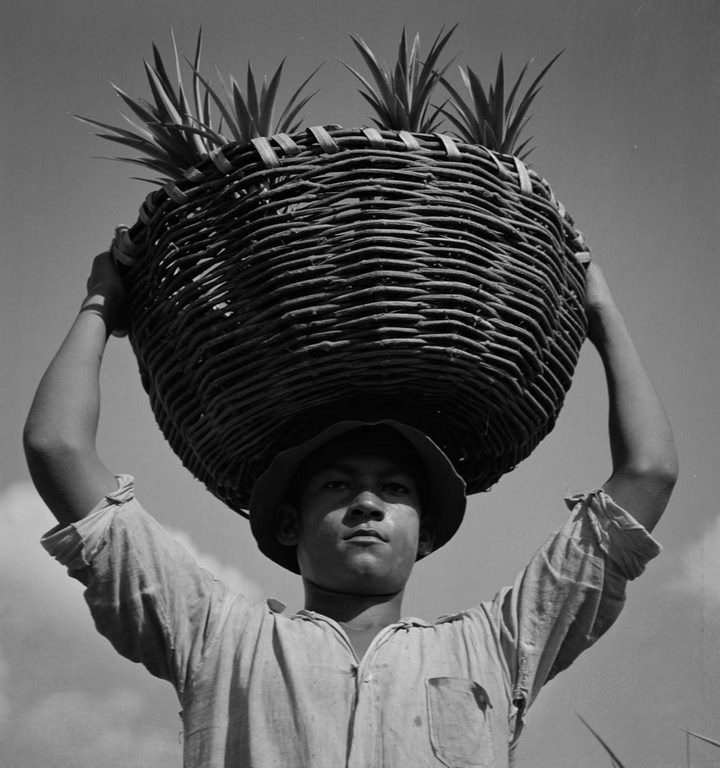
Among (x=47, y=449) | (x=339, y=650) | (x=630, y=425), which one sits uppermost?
(x=47, y=449)

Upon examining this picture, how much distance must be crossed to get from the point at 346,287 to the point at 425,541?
791 millimetres

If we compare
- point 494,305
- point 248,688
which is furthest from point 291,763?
point 494,305

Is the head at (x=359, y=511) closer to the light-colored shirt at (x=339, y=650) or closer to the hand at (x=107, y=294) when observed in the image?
the light-colored shirt at (x=339, y=650)

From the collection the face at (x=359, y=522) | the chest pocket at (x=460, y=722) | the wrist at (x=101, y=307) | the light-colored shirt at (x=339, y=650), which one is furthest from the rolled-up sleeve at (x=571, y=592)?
the wrist at (x=101, y=307)

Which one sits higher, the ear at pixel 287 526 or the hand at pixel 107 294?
the hand at pixel 107 294

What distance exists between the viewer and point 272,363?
3016 millimetres

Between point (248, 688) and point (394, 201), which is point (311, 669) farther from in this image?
point (394, 201)

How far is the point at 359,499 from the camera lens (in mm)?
3172

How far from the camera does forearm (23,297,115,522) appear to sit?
9.63 feet

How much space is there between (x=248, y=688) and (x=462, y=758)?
1.40ft

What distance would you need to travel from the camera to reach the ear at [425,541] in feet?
11.3

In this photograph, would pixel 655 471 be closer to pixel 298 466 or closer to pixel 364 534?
pixel 364 534

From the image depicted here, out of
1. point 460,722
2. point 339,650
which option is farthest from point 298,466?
point 460,722

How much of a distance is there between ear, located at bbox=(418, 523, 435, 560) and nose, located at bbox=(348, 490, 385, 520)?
31cm
